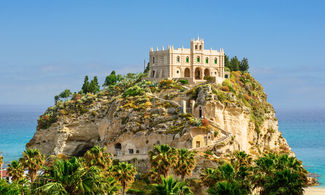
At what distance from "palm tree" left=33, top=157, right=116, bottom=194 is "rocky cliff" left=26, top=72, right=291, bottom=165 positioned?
144ft

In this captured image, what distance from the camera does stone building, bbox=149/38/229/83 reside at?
112181mm

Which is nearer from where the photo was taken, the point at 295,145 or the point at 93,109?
the point at 93,109

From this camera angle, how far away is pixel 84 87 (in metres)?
133

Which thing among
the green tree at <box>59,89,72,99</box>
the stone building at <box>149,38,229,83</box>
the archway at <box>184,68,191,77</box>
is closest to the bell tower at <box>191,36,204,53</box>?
the stone building at <box>149,38,229,83</box>

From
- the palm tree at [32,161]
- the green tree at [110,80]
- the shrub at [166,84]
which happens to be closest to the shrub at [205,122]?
the shrub at [166,84]

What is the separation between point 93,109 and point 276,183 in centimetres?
6704

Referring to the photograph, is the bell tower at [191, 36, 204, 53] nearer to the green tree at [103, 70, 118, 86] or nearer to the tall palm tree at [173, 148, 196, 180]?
the green tree at [103, 70, 118, 86]

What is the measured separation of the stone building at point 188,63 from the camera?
11218 cm

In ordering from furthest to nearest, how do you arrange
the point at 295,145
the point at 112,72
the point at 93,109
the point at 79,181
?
the point at 295,145 < the point at 112,72 < the point at 93,109 < the point at 79,181

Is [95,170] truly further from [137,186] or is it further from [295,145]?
[295,145]

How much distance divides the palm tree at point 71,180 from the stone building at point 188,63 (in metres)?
68.3

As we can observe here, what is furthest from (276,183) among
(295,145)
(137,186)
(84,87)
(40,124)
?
(295,145)

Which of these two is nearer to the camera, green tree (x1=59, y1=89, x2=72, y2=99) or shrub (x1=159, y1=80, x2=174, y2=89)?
shrub (x1=159, y1=80, x2=174, y2=89)

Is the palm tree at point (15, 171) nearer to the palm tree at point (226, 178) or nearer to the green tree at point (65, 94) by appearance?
the palm tree at point (226, 178)
